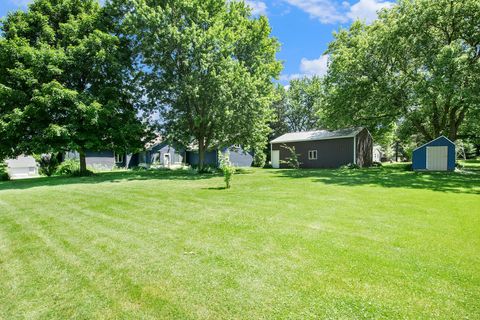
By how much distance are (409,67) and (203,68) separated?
16905 mm

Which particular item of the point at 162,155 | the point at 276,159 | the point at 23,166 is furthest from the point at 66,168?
the point at 276,159

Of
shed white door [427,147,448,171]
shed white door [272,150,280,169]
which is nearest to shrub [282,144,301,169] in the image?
shed white door [272,150,280,169]

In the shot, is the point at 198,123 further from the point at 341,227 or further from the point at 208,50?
the point at 341,227

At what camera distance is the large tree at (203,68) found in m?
18.4

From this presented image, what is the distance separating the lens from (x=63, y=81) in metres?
19.0

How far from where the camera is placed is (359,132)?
24.8 metres


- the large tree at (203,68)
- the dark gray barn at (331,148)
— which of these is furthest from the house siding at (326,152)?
the large tree at (203,68)

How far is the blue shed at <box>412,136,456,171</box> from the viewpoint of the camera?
754 inches

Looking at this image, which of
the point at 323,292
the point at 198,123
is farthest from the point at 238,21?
the point at 323,292

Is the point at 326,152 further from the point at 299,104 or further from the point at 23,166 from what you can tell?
the point at 23,166

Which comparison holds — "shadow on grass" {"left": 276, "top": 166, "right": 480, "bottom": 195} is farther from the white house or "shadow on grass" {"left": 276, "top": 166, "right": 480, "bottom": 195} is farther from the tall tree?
the white house

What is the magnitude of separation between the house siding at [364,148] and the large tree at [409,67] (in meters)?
1.27

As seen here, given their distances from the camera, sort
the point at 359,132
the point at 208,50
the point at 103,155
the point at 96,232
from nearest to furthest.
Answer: the point at 96,232 < the point at 208,50 < the point at 359,132 < the point at 103,155

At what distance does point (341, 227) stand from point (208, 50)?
1667cm
